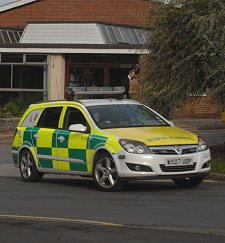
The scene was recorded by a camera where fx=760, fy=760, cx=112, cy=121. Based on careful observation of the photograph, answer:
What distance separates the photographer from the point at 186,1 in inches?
640

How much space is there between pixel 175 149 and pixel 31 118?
3543mm

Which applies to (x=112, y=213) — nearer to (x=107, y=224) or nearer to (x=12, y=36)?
(x=107, y=224)

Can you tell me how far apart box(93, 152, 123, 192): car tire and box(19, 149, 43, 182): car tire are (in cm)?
199

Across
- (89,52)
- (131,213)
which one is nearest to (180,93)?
(131,213)

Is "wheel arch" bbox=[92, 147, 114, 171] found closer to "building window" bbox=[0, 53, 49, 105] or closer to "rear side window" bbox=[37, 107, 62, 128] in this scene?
"rear side window" bbox=[37, 107, 62, 128]

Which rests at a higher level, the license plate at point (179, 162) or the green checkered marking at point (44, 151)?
the license plate at point (179, 162)

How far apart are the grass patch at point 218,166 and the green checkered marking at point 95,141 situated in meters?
2.93

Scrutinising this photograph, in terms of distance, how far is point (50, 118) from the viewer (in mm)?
13898

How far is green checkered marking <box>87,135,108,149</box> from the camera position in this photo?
12.3 meters

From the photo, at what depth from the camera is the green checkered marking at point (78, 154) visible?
12680 millimetres

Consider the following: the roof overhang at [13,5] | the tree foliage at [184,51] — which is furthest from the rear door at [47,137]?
the roof overhang at [13,5]

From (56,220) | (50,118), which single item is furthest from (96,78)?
(56,220)

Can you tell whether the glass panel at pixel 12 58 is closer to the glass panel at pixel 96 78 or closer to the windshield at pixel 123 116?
the glass panel at pixel 96 78

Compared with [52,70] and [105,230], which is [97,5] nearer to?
[52,70]
